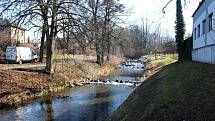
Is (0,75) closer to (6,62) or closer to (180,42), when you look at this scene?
(6,62)

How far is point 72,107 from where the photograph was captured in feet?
67.5

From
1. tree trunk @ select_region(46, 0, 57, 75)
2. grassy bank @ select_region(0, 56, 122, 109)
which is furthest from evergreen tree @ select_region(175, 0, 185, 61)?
tree trunk @ select_region(46, 0, 57, 75)

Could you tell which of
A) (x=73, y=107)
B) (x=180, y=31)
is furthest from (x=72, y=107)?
(x=180, y=31)

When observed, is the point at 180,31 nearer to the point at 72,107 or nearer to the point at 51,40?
the point at 51,40

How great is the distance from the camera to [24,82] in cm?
2553

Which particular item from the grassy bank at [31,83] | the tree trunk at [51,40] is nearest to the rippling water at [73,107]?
the grassy bank at [31,83]

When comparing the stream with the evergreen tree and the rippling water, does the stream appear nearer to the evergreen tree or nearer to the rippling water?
the rippling water

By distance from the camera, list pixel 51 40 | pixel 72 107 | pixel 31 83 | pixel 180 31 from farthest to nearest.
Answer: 1. pixel 180 31
2. pixel 51 40
3. pixel 31 83
4. pixel 72 107

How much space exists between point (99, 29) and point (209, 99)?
1852 centimetres

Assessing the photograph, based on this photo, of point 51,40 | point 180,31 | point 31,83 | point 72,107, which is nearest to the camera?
point 72,107

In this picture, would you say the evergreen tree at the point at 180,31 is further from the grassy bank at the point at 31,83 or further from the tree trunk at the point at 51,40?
the tree trunk at the point at 51,40

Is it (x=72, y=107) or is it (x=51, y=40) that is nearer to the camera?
(x=72, y=107)

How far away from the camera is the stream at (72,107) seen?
17820 mm

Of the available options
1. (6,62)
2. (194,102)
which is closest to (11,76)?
(6,62)
